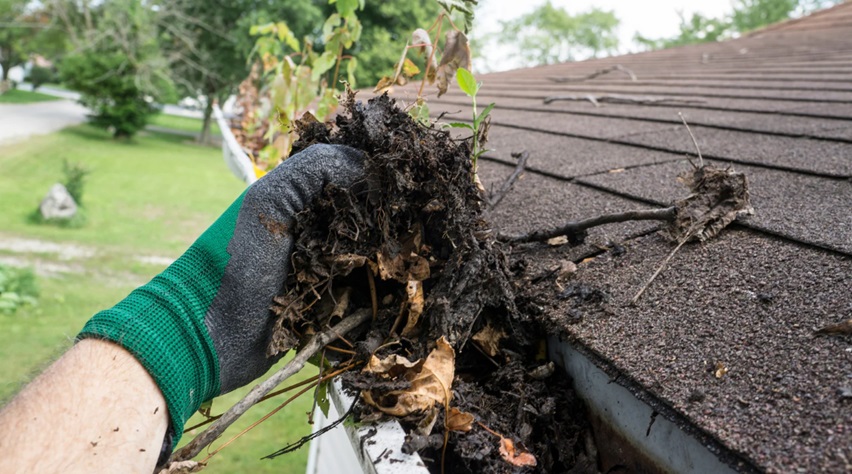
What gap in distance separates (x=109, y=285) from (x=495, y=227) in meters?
9.05

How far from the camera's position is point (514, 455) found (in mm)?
961

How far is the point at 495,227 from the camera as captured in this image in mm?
1554

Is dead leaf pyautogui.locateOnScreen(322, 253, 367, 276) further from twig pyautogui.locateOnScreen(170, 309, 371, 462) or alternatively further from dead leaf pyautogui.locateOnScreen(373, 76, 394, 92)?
dead leaf pyautogui.locateOnScreen(373, 76, 394, 92)

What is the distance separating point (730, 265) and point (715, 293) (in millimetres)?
121

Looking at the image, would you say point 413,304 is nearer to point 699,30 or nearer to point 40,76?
point 699,30

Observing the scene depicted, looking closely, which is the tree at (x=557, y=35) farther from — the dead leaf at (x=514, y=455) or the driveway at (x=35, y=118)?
the dead leaf at (x=514, y=455)

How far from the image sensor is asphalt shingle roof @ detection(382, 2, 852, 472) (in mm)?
760

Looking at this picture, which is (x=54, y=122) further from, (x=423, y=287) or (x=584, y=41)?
(x=584, y=41)

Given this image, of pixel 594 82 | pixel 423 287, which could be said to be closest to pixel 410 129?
pixel 423 287

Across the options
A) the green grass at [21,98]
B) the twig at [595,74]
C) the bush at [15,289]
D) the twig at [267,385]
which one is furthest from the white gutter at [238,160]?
the green grass at [21,98]

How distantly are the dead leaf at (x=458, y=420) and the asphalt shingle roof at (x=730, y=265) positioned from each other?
230 mm

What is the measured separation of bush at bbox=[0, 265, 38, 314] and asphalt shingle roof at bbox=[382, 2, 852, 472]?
299 inches

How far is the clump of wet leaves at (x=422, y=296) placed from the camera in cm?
101

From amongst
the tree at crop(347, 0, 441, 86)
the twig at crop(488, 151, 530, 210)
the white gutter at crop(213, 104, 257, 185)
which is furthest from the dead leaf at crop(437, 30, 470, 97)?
the tree at crop(347, 0, 441, 86)
